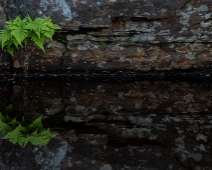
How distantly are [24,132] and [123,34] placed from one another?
2056mm

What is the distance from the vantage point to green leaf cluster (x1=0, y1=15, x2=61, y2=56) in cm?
460

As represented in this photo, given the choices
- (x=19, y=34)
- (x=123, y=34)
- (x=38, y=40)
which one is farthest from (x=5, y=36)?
(x=123, y=34)


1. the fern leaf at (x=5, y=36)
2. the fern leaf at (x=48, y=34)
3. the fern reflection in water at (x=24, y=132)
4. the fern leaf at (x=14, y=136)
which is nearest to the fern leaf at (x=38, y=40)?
the fern leaf at (x=48, y=34)

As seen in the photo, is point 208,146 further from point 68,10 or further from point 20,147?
point 68,10

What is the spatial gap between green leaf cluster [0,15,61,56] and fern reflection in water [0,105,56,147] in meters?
1.04

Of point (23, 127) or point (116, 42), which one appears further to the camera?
point (116, 42)

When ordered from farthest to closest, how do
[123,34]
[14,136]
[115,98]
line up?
1. [123,34]
2. [115,98]
3. [14,136]

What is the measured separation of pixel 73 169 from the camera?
3.70 meters

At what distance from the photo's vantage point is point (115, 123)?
14.4 feet

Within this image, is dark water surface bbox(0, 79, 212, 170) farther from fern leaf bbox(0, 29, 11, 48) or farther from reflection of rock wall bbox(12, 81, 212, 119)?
fern leaf bbox(0, 29, 11, 48)

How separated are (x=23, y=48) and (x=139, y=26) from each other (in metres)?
1.73

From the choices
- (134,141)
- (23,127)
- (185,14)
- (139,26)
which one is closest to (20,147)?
(23,127)

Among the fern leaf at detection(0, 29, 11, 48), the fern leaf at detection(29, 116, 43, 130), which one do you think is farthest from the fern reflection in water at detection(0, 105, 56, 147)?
the fern leaf at detection(0, 29, 11, 48)

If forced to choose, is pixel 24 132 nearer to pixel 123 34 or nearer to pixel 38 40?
pixel 38 40
